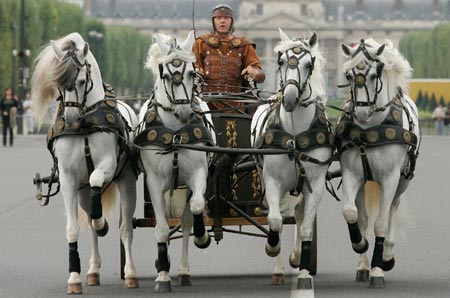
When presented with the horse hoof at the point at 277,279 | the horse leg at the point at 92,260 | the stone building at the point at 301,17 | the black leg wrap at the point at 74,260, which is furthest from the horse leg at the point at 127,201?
the stone building at the point at 301,17

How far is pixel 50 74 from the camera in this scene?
11.9m

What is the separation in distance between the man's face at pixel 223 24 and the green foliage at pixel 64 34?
46124 mm

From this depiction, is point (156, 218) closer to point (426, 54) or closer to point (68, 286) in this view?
point (68, 286)

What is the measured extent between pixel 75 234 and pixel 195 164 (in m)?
1.04

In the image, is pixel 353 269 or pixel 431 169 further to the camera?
pixel 431 169

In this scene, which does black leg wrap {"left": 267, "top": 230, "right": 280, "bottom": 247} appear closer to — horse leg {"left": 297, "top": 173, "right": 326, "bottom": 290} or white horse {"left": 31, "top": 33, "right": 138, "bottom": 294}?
horse leg {"left": 297, "top": 173, "right": 326, "bottom": 290}

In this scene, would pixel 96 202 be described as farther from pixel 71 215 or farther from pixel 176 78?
pixel 176 78

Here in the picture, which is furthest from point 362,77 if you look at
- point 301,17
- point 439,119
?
point 301,17

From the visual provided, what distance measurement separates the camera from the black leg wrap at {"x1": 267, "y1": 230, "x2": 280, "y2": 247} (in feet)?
39.6

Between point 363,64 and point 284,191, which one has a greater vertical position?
point 363,64

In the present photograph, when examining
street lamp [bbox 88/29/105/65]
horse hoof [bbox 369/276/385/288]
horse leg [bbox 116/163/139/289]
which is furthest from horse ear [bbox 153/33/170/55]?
street lamp [bbox 88/29/105/65]

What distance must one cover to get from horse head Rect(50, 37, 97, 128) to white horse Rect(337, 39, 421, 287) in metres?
1.95

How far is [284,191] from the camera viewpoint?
476 inches

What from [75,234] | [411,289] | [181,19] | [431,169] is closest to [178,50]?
[75,234]
